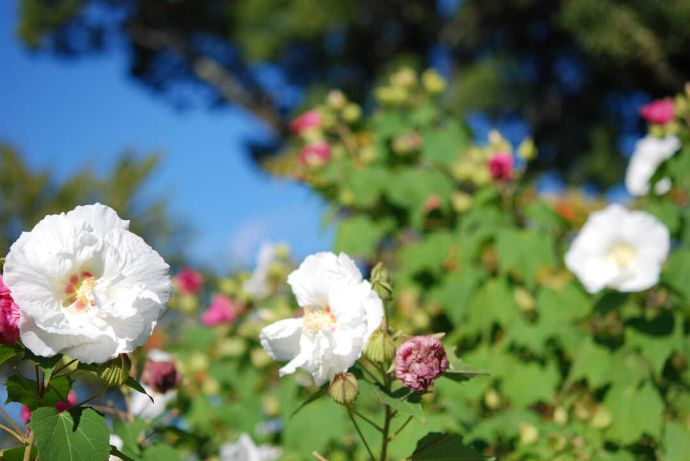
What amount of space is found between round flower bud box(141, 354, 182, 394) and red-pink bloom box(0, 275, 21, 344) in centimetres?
50

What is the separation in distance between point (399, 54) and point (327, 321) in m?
10.6

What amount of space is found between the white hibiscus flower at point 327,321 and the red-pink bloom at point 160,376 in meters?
0.41

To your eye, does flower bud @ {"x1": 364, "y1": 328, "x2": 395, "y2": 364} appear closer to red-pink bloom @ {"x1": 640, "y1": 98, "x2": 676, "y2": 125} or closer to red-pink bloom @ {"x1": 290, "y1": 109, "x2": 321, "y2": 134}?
red-pink bloom @ {"x1": 640, "y1": 98, "x2": 676, "y2": 125}

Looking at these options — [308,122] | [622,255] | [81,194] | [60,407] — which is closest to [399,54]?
[81,194]

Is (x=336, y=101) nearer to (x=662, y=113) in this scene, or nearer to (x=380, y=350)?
(x=662, y=113)

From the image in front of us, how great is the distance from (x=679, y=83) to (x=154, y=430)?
379 inches

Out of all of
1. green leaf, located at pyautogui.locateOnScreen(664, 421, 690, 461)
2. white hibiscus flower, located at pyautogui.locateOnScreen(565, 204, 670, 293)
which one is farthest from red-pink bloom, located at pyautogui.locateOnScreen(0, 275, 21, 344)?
white hibiscus flower, located at pyautogui.locateOnScreen(565, 204, 670, 293)

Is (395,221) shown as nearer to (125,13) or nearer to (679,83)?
(679,83)

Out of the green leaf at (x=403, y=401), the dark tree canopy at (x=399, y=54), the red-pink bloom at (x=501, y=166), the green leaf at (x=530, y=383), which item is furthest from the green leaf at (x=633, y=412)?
the dark tree canopy at (x=399, y=54)

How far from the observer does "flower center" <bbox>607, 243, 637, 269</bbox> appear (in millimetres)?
1852

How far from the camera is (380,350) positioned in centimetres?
100

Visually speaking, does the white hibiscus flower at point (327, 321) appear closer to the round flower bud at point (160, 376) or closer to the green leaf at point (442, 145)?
the round flower bud at point (160, 376)

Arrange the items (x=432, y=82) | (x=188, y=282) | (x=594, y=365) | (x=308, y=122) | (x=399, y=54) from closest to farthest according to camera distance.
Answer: (x=594, y=365), (x=432, y=82), (x=308, y=122), (x=188, y=282), (x=399, y=54)

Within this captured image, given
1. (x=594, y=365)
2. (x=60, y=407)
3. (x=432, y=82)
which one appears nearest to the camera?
(x=60, y=407)
